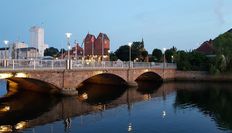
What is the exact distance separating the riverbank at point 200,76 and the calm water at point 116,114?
2742cm

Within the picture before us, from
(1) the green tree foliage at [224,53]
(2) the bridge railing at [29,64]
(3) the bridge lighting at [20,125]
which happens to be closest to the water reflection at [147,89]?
(2) the bridge railing at [29,64]

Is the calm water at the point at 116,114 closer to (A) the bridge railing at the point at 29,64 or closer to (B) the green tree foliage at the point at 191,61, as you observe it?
(A) the bridge railing at the point at 29,64

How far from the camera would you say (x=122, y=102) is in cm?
3475

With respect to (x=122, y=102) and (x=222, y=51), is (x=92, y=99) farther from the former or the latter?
(x=222, y=51)

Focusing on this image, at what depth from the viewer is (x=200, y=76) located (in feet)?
221

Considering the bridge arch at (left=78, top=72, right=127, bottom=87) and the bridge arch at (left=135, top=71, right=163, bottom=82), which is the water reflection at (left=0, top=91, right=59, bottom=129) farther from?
the bridge arch at (left=135, top=71, right=163, bottom=82)

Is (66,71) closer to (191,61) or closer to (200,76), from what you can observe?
(200,76)

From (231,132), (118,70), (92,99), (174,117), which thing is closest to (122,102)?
(92,99)

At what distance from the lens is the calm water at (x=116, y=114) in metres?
22.1

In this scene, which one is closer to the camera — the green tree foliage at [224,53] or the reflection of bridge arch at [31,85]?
the reflection of bridge arch at [31,85]

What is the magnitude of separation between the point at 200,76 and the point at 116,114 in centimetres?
4451

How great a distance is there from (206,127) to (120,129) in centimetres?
682

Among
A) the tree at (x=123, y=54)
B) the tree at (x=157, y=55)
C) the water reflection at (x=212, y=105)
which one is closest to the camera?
the water reflection at (x=212, y=105)

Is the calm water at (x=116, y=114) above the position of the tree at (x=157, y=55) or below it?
below
